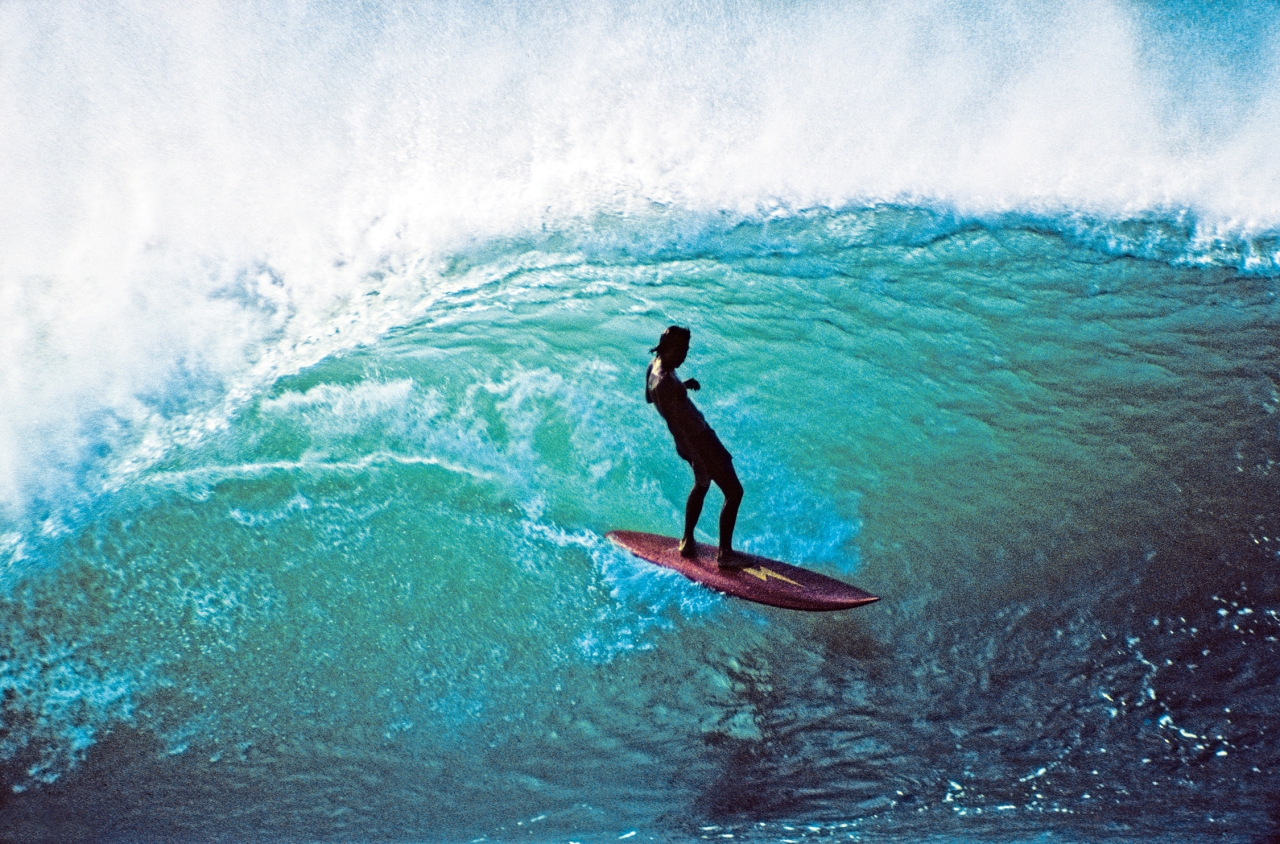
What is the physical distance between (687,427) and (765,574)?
1007 millimetres

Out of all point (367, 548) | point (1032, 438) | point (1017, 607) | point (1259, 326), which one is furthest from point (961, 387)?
point (367, 548)

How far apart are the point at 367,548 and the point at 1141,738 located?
426 cm

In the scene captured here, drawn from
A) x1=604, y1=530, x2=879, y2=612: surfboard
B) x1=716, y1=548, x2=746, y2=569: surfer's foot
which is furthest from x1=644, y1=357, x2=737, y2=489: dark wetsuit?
x1=604, y1=530, x2=879, y2=612: surfboard

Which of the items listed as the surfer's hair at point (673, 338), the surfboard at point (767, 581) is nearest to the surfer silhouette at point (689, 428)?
the surfer's hair at point (673, 338)

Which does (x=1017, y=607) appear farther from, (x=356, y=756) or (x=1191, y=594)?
(x=356, y=756)

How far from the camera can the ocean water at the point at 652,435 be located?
4555mm

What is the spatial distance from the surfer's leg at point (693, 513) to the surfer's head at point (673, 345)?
72 cm

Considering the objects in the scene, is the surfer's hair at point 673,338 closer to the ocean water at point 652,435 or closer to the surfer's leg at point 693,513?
the surfer's leg at point 693,513

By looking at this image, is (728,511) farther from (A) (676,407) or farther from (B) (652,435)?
(B) (652,435)

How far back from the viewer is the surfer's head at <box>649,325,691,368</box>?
4.42 m

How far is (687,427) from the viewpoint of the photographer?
4.71 meters

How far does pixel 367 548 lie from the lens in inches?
229

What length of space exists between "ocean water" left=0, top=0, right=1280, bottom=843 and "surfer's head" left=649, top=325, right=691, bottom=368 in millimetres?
1615

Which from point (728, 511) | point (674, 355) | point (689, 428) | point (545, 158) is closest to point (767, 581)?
point (728, 511)
